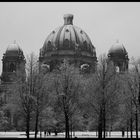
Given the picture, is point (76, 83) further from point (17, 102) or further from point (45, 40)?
point (45, 40)

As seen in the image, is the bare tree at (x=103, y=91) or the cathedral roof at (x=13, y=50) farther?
the cathedral roof at (x=13, y=50)

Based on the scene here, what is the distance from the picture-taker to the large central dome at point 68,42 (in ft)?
408

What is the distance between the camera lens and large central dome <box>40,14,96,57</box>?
124312 millimetres

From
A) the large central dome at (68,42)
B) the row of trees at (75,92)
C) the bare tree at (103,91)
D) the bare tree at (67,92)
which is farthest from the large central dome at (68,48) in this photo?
the bare tree at (103,91)

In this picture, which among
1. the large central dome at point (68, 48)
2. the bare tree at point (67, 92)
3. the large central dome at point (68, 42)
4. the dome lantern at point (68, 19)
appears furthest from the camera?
the dome lantern at point (68, 19)

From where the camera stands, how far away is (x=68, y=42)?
411ft

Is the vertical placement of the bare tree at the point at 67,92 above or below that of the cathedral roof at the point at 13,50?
below

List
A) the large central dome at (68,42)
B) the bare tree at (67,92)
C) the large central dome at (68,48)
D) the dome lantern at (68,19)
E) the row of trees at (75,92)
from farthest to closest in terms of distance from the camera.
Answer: the dome lantern at (68,19) < the large central dome at (68,42) < the large central dome at (68,48) < the bare tree at (67,92) < the row of trees at (75,92)

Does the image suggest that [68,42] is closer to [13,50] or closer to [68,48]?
[68,48]

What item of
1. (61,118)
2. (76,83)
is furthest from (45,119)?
(76,83)

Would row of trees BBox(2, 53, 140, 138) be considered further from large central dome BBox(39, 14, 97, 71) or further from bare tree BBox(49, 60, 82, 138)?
large central dome BBox(39, 14, 97, 71)

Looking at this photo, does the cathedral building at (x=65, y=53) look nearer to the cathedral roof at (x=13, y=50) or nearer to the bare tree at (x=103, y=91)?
the cathedral roof at (x=13, y=50)

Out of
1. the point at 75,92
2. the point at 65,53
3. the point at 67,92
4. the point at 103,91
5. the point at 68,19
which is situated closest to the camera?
the point at 103,91

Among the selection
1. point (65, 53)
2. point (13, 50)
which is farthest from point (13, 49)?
point (65, 53)
